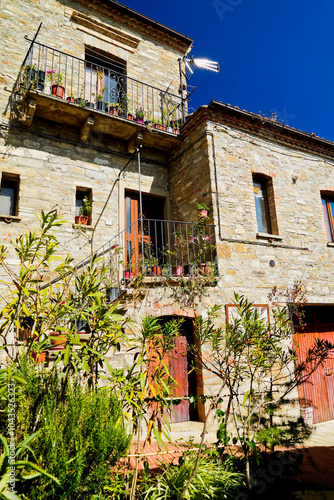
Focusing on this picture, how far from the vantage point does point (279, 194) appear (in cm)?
735

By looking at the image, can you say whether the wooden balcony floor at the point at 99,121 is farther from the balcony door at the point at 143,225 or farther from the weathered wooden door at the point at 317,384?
the weathered wooden door at the point at 317,384

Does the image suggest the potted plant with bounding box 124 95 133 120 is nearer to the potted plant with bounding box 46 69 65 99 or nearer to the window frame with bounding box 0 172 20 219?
the potted plant with bounding box 46 69 65 99

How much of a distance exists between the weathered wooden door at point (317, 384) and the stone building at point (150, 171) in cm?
4

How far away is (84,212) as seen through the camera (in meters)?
6.66

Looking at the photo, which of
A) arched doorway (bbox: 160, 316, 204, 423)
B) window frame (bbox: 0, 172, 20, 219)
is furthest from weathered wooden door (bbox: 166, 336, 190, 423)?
window frame (bbox: 0, 172, 20, 219)

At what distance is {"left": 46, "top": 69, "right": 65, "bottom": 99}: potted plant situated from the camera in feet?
20.6

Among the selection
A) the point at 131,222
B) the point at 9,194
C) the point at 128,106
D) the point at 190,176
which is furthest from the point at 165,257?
the point at 128,106

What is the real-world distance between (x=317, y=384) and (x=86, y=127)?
7.59 metres

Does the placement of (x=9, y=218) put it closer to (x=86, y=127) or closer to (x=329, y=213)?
(x=86, y=127)

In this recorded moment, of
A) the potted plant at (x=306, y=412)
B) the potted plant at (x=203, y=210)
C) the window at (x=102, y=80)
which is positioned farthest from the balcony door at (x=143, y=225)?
the potted plant at (x=306, y=412)

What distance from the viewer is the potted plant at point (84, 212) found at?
6.48 metres

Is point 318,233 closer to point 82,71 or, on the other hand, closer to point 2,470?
point 82,71

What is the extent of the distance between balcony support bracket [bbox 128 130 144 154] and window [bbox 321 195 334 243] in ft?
16.8

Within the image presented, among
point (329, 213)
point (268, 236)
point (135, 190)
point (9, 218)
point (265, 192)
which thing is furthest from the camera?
point (329, 213)
